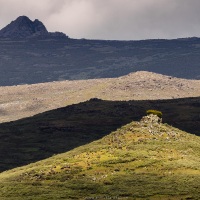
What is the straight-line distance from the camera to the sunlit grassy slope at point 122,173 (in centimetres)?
6994

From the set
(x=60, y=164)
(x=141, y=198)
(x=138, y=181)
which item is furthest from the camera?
(x=60, y=164)

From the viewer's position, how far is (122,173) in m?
77.8

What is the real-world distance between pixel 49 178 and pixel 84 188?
7.89 m

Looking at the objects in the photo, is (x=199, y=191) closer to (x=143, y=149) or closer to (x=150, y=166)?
(x=150, y=166)

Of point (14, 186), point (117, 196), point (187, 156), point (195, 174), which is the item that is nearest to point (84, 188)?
point (117, 196)

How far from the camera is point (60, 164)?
278 ft

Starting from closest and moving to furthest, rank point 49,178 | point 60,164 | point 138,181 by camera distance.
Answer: point 138,181, point 49,178, point 60,164

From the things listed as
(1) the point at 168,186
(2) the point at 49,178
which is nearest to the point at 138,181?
(1) the point at 168,186

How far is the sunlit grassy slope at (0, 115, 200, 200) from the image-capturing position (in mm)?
69938

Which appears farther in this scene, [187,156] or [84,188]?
[187,156]

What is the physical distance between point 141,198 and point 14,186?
2007cm

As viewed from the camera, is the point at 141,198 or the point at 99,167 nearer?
the point at 141,198

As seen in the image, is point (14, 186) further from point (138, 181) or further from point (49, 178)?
point (138, 181)

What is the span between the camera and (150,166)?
79.9 meters
